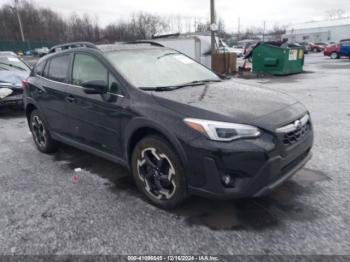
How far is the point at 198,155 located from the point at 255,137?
0.50 metres

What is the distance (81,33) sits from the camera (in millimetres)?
68250

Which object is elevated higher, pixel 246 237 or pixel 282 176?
pixel 282 176

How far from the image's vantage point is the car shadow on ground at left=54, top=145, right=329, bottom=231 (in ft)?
8.95

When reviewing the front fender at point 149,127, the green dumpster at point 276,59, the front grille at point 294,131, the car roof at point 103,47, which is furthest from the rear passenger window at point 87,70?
the green dumpster at point 276,59

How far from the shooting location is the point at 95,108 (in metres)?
3.47

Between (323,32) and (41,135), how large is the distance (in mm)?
70528

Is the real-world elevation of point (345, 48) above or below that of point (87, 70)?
below

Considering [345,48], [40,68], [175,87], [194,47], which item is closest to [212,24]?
[194,47]

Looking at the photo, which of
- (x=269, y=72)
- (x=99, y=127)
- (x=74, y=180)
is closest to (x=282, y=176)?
(x=99, y=127)

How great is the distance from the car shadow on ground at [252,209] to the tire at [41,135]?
167 cm

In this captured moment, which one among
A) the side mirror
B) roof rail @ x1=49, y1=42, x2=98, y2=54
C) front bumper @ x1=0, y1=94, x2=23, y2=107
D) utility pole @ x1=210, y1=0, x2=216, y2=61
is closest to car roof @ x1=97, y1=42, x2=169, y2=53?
roof rail @ x1=49, y1=42, x2=98, y2=54

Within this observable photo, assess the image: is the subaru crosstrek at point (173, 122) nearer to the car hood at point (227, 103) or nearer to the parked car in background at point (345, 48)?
the car hood at point (227, 103)

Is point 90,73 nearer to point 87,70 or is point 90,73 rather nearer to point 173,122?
point 87,70

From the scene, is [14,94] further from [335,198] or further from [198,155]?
[335,198]
